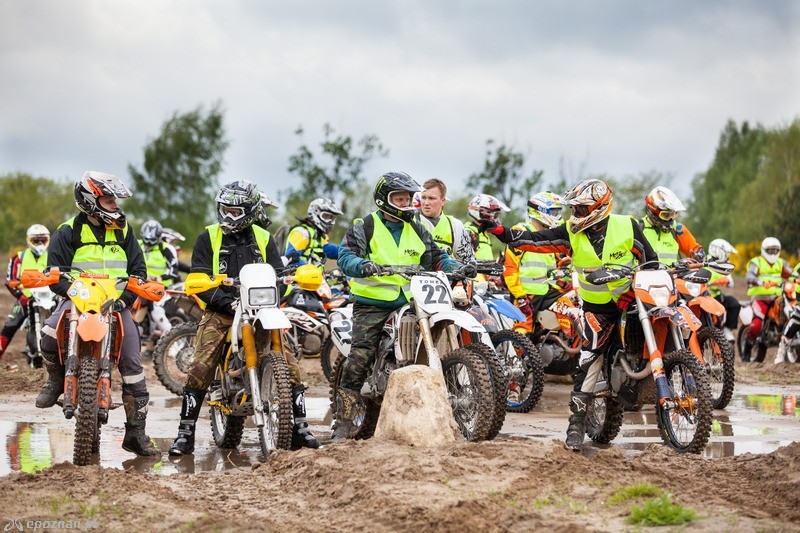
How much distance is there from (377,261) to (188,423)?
2016mm

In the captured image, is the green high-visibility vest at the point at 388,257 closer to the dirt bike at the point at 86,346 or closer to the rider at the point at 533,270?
the dirt bike at the point at 86,346

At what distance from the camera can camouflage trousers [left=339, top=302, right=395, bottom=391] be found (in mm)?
9703

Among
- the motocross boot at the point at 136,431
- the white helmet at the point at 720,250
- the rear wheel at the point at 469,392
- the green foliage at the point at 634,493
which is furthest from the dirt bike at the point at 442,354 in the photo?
the white helmet at the point at 720,250

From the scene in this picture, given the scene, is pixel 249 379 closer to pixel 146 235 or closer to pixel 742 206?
pixel 146 235

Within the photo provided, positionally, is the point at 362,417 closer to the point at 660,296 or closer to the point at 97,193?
the point at 660,296

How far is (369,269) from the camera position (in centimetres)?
921

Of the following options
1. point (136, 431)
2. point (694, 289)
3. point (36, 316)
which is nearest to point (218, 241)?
point (136, 431)

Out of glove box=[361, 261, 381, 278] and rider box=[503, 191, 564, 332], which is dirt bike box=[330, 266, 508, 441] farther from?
rider box=[503, 191, 564, 332]

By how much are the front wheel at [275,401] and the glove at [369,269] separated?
901mm

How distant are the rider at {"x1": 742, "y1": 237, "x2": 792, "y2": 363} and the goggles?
13939 millimetres

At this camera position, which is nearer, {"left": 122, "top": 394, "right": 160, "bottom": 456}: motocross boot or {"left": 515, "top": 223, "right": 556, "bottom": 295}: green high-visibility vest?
{"left": 122, "top": 394, "right": 160, "bottom": 456}: motocross boot

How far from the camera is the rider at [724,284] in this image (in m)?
18.7

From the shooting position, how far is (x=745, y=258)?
199ft

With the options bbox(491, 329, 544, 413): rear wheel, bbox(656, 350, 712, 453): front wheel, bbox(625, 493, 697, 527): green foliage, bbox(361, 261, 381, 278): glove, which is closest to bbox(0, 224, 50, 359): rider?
bbox(491, 329, 544, 413): rear wheel
